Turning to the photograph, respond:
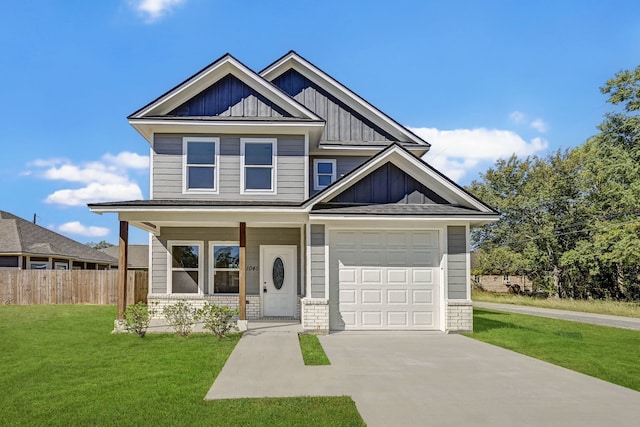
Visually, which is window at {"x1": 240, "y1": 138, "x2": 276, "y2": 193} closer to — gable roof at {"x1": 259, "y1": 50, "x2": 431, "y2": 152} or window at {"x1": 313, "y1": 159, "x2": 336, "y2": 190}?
window at {"x1": 313, "y1": 159, "x2": 336, "y2": 190}

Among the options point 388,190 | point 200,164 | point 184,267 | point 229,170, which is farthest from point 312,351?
point 200,164

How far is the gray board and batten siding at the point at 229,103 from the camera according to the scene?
1398cm

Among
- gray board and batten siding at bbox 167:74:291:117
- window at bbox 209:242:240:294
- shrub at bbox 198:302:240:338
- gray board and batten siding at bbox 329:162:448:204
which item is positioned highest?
gray board and batten siding at bbox 167:74:291:117

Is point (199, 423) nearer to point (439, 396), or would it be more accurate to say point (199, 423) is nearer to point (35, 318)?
point (439, 396)

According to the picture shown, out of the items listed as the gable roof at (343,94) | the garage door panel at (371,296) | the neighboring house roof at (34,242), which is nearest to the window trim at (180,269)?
the garage door panel at (371,296)

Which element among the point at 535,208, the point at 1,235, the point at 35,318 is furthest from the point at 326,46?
the point at 535,208

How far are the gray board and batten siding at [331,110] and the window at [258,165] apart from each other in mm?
3327

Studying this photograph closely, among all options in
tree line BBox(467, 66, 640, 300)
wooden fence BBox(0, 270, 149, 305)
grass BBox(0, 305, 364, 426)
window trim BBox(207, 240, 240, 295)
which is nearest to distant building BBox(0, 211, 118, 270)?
wooden fence BBox(0, 270, 149, 305)

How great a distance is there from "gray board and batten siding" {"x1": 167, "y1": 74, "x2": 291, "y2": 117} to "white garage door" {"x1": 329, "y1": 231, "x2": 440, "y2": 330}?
15.1ft

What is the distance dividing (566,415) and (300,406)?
3199 millimetres

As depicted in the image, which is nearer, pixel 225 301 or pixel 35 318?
pixel 225 301

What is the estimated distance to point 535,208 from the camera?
121 ft

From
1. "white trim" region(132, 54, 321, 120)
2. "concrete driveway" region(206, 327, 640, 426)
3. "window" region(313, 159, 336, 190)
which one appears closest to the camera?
"concrete driveway" region(206, 327, 640, 426)

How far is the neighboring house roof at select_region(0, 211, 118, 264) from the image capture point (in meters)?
24.9
